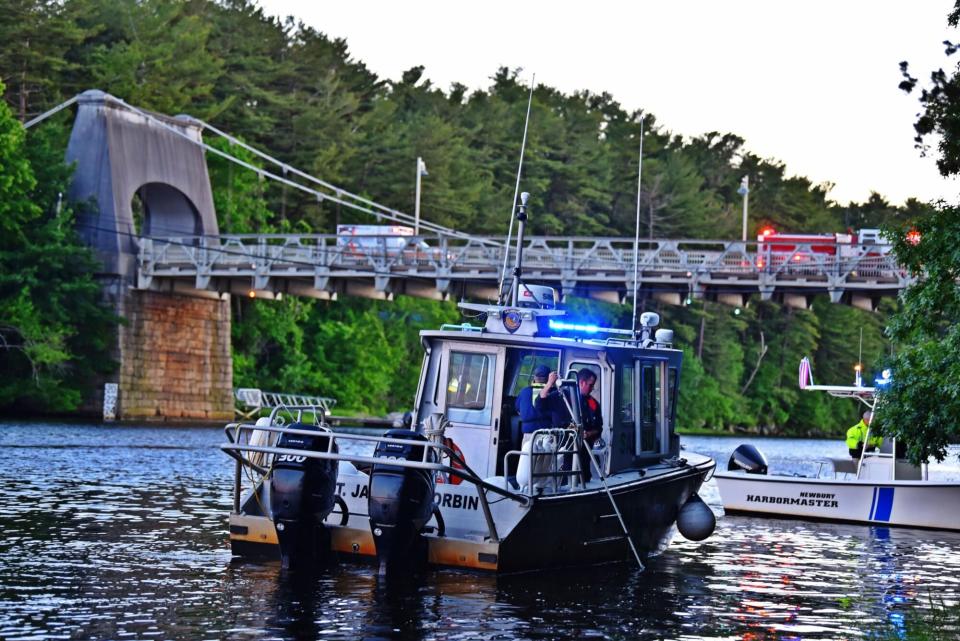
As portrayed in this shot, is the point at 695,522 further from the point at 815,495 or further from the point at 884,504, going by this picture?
the point at 815,495

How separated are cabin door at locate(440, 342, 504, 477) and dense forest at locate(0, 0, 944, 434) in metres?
44.6

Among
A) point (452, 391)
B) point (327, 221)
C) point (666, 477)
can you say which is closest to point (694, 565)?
point (666, 477)

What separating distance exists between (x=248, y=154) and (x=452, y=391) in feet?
206

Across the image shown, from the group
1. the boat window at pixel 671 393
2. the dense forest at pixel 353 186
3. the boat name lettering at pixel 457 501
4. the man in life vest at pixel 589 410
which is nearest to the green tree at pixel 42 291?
the dense forest at pixel 353 186

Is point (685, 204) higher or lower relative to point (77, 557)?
higher

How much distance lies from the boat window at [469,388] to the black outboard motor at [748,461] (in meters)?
12.6

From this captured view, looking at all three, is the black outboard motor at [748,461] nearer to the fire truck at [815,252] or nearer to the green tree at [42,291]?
the fire truck at [815,252]

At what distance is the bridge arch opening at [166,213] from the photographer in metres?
73.1

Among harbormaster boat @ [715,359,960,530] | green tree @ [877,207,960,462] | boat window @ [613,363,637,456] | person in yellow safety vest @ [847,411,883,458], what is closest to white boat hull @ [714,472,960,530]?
harbormaster boat @ [715,359,960,530]

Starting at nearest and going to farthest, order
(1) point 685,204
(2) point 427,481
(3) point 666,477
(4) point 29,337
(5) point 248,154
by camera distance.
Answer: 1. (2) point 427,481
2. (3) point 666,477
3. (4) point 29,337
4. (5) point 248,154
5. (1) point 685,204

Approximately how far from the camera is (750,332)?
118 metres

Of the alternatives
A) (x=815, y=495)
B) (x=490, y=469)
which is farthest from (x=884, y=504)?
(x=490, y=469)

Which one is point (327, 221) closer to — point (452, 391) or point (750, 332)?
point (750, 332)

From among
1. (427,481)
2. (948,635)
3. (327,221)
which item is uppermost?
(327,221)
